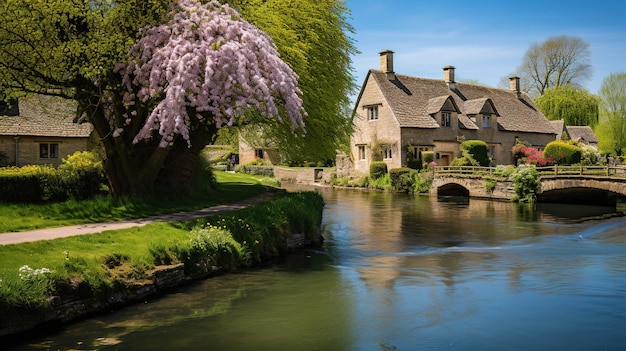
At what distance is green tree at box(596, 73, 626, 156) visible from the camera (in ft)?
214

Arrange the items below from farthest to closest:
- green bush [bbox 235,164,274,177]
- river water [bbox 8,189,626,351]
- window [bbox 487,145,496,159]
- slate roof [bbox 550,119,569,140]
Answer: slate roof [bbox 550,119,569,140] < green bush [bbox 235,164,274,177] < window [bbox 487,145,496,159] < river water [bbox 8,189,626,351]

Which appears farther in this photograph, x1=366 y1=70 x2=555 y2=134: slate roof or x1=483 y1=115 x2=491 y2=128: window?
x1=483 y1=115 x2=491 y2=128: window

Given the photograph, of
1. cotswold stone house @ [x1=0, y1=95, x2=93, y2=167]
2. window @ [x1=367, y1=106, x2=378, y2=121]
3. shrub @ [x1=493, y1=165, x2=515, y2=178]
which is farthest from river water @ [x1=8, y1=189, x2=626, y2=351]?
window @ [x1=367, y1=106, x2=378, y2=121]

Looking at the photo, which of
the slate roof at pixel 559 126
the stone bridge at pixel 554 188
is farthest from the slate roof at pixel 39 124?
the slate roof at pixel 559 126

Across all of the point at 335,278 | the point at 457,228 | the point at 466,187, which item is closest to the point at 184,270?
the point at 335,278

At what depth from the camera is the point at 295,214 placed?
19516 millimetres

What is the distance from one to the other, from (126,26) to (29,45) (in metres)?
3.22

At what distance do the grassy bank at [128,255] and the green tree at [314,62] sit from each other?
6.32 m

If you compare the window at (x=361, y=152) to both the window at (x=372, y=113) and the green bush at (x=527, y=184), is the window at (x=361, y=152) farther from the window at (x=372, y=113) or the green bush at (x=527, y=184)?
the green bush at (x=527, y=184)

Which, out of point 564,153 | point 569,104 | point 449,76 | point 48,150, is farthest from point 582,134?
point 48,150

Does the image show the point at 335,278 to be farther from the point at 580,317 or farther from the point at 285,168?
the point at 285,168

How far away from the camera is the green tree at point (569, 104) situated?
243 ft

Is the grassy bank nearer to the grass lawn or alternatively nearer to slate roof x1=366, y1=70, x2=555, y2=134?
the grass lawn

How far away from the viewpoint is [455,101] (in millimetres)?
56219
